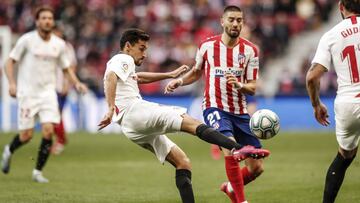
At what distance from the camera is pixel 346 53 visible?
8195mm

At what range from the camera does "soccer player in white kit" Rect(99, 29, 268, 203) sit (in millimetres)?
8516

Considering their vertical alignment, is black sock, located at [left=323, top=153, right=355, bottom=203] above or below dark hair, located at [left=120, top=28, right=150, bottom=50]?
below

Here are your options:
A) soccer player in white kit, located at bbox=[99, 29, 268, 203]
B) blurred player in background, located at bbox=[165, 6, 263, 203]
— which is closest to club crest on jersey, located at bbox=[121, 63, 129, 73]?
soccer player in white kit, located at bbox=[99, 29, 268, 203]

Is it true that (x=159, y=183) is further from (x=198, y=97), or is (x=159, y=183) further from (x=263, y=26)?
(x=263, y=26)

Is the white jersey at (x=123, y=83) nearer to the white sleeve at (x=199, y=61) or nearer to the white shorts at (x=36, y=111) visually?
the white sleeve at (x=199, y=61)

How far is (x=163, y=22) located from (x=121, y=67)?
19.0 metres

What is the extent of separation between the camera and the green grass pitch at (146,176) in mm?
10516

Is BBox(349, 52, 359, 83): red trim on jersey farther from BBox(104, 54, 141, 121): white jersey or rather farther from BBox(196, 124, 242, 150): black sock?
BBox(104, 54, 141, 121): white jersey

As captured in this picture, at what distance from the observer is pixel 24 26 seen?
1093 inches

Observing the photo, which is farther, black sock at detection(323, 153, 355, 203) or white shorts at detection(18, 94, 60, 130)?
white shorts at detection(18, 94, 60, 130)

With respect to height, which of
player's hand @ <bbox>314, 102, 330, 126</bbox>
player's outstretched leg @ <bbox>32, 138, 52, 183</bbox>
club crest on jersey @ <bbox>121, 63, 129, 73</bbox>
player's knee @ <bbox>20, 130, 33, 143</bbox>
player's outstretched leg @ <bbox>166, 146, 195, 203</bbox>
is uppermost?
club crest on jersey @ <bbox>121, 63, 129, 73</bbox>

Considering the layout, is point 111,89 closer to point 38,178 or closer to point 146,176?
point 38,178

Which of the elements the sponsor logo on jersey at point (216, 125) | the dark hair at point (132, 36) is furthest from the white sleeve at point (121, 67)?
the sponsor logo on jersey at point (216, 125)

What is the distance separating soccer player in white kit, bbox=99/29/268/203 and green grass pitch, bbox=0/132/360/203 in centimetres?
148
